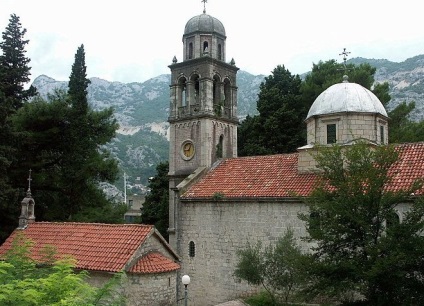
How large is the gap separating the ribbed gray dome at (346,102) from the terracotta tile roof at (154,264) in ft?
33.4

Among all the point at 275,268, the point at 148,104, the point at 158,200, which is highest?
the point at 148,104

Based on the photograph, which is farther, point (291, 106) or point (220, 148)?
point (291, 106)

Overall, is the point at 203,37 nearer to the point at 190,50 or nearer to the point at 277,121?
the point at 190,50

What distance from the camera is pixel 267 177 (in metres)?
22.8

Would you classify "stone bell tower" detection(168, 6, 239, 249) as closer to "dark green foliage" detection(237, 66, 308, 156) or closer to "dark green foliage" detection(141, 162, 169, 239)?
"dark green foliage" detection(237, 66, 308, 156)

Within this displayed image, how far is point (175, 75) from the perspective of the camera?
1104 inches

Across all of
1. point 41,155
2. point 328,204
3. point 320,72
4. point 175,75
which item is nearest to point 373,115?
point 328,204

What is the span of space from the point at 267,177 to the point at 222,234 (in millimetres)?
3525

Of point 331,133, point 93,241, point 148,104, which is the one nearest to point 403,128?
point 331,133

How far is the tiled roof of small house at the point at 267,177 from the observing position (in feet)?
63.8

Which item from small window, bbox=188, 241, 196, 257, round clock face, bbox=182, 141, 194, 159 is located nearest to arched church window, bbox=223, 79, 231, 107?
Result: round clock face, bbox=182, 141, 194, 159

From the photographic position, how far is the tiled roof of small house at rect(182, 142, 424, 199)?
1944 centimetres

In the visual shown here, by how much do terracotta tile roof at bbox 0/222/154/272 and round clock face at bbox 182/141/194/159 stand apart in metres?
8.46

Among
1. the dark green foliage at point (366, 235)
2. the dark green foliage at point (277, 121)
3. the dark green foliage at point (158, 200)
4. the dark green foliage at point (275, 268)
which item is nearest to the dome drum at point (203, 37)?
the dark green foliage at point (277, 121)
